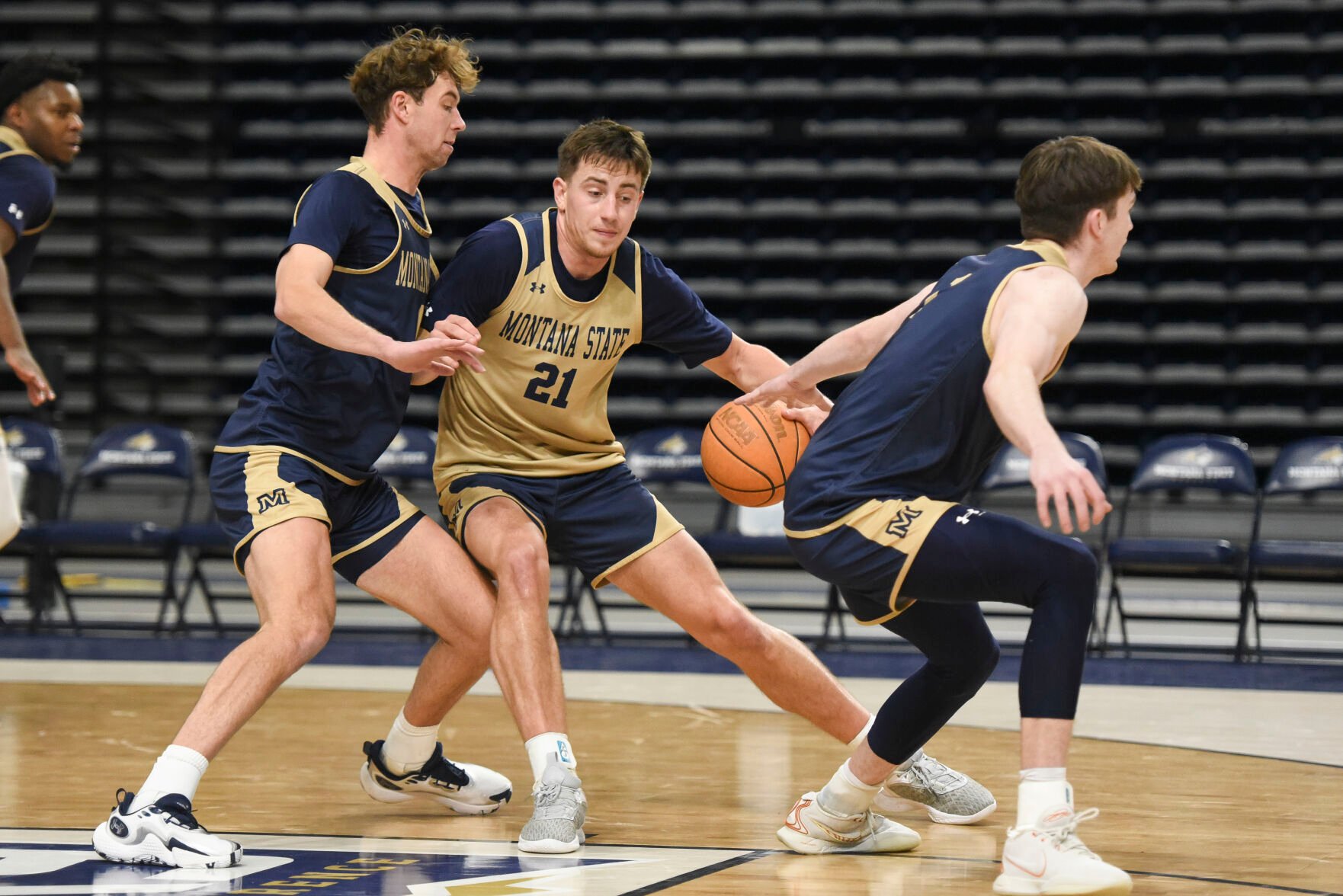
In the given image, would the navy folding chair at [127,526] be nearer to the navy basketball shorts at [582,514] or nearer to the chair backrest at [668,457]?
the chair backrest at [668,457]

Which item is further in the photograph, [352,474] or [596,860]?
[352,474]

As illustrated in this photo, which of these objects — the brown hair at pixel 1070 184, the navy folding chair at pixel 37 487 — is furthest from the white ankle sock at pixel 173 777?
the navy folding chair at pixel 37 487

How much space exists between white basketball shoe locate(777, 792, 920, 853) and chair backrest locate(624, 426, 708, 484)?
368 cm

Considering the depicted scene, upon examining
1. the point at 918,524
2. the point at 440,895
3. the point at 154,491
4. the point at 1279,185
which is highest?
the point at 1279,185

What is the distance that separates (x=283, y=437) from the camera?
326 cm

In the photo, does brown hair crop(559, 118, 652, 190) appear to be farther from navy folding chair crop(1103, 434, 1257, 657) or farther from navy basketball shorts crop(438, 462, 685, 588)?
navy folding chair crop(1103, 434, 1257, 657)

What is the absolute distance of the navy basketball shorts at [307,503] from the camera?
3.16 m

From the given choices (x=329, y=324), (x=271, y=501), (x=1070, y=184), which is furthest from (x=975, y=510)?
(x=271, y=501)

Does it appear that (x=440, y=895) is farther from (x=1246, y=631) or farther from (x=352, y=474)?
(x=1246, y=631)

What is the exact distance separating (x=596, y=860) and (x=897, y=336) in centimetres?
116

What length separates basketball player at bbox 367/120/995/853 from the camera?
3350 mm

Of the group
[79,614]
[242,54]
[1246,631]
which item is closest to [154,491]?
[79,614]

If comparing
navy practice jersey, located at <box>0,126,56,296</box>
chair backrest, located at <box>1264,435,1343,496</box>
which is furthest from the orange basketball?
chair backrest, located at <box>1264,435,1343,496</box>

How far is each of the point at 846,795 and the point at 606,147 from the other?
4.81ft
